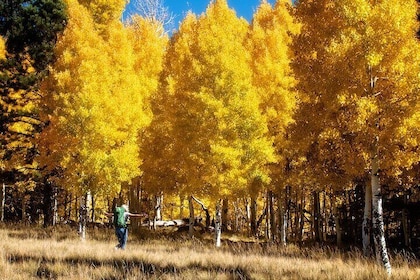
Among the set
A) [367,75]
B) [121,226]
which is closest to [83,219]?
[121,226]

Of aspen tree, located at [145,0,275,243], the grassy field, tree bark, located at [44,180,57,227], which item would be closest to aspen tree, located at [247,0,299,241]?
aspen tree, located at [145,0,275,243]

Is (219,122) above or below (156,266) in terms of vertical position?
above

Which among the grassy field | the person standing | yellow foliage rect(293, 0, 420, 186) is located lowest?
the grassy field

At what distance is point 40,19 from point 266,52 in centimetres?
1102

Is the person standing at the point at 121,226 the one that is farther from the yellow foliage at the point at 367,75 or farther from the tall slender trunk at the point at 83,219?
the yellow foliage at the point at 367,75

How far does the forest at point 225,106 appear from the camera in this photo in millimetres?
10555

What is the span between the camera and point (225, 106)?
17.8 metres

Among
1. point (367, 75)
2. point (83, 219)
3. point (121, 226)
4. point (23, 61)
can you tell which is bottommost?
point (121, 226)

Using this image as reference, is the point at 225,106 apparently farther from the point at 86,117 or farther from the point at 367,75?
the point at 367,75

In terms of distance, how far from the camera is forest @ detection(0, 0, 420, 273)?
416 inches

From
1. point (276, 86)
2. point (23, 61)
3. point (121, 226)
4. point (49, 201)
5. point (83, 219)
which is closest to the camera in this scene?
point (121, 226)

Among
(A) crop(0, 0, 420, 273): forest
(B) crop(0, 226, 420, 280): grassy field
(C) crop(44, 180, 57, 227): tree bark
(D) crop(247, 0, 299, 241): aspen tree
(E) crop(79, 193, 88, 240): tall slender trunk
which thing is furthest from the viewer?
(C) crop(44, 180, 57, 227): tree bark

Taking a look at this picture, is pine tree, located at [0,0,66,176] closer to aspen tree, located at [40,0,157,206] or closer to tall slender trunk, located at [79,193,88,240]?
aspen tree, located at [40,0,157,206]

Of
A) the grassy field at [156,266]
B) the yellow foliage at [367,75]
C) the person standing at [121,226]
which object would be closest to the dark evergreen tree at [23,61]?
the person standing at [121,226]
